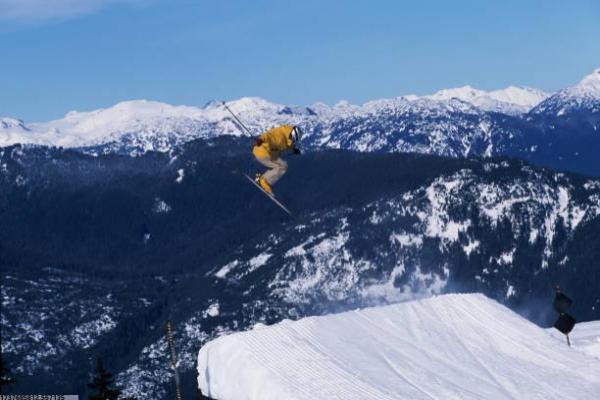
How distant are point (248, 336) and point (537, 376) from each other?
11734 millimetres

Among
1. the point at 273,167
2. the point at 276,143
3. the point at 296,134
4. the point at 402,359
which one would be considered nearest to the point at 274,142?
the point at 276,143

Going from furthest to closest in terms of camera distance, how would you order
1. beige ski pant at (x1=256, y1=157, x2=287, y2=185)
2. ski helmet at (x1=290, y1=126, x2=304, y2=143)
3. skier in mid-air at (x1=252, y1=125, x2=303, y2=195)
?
1. beige ski pant at (x1=256, y1=157, x2=287, y2=185)
2. ski helmet at (x1=290, y1=126, x2=304, y2=143)
3. skier in mid-air at (x1=252, y1=125, x2=303, y2=195)

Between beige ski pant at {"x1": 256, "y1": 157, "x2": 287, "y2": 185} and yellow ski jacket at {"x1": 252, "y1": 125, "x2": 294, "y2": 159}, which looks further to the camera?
beige ski pant at {"x1": 256, "y1": 157, "x2": 287, "y2": 185}

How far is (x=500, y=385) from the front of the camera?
40812 millimetres

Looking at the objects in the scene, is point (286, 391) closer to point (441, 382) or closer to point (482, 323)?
point (441, 382)

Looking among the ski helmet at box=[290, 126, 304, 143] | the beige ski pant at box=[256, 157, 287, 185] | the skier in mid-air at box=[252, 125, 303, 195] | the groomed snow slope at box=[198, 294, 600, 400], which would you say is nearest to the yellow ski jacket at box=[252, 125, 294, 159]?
the skier in mid-air at box=[252, 125, 303, 195]

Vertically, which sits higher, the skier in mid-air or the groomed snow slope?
the skier in mid-air

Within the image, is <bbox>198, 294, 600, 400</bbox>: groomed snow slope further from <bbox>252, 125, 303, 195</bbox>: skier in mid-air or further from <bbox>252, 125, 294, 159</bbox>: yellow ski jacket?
<bbox>252, 125, 294, 159</bbox>: yellow ski jacket

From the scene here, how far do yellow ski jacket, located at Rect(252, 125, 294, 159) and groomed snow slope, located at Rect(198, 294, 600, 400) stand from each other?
23.3ft

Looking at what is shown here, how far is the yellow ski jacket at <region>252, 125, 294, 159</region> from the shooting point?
39.1 m

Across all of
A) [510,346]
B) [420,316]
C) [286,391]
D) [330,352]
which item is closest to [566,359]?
[510,346]

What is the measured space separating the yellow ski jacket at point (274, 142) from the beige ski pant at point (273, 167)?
0.52m

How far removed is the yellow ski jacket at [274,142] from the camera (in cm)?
3906

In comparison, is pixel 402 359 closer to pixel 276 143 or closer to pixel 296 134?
pixel 296 134
